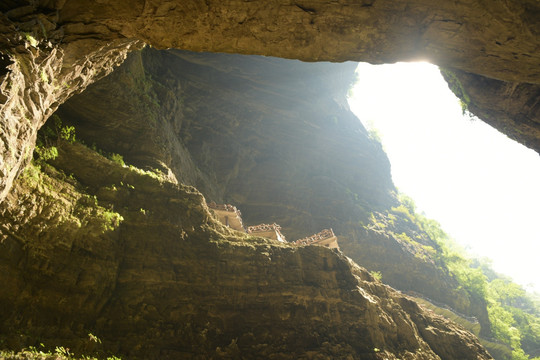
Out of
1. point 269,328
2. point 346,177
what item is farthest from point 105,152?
point 346,177

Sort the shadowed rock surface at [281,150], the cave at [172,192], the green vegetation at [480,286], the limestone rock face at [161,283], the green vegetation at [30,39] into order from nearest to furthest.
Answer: the green vegetation at [30,39] → the cave at [172,192] → the limestone rock face at [161,283] → the shadowed rock surface at [281,150] → the green vegetation at [480,286]

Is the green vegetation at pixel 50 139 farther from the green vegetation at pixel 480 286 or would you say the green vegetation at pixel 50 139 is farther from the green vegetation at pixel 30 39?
the green vegetation at pixel 480 286

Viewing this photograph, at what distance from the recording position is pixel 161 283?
12.7 meters

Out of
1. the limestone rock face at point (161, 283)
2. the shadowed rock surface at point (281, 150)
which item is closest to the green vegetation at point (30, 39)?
the limestone rock face at point (161, 283)

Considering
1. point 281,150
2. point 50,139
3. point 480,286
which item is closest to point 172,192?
point 50,139

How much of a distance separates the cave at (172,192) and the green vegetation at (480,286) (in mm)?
19500

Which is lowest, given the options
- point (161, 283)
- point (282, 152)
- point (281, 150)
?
point (161, 283)

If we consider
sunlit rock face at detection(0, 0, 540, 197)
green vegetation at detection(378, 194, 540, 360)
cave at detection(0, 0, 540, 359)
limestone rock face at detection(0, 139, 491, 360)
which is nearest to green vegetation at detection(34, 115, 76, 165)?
cave at detection(0, 0, 540, 359)

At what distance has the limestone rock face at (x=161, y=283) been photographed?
33.2 ft

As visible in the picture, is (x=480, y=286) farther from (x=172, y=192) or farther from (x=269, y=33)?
(x=269, y=33)

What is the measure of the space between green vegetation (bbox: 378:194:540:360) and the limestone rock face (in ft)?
74.0

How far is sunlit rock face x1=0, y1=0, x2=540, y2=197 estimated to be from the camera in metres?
7.55

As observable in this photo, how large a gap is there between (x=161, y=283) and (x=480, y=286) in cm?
3707

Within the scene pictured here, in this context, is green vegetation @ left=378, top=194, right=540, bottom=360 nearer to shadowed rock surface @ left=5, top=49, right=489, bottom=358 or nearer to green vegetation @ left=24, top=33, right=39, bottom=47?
shadowed rock surface @ left=5, top=49, right=489, bottom=358
